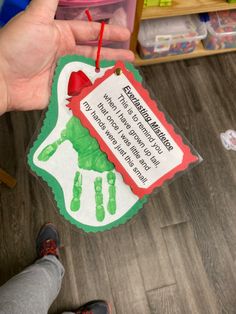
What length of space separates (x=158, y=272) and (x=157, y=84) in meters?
0.82

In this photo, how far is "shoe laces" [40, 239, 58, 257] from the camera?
1.17 m

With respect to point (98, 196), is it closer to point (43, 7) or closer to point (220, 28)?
point (43, 7)

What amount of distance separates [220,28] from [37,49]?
1076mm

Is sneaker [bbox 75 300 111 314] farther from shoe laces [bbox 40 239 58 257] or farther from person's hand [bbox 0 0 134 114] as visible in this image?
person's hand [bbox 0 0 134 114]

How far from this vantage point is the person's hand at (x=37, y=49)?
0.62 m

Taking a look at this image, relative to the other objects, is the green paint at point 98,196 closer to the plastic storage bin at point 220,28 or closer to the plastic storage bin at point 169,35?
the plastic storage bin at point 169,35

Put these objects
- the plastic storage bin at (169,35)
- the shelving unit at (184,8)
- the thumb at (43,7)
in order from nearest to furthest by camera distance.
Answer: the thumb at (43,7), the shelving unit at (184,8), the plastic storage bin at (169,35)

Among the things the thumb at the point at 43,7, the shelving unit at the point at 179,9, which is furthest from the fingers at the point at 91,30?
the shelving unit at the point at 179,9

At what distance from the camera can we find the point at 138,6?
1.16m

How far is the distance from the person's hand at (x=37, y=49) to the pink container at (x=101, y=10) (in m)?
0.29

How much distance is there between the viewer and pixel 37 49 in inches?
25.5

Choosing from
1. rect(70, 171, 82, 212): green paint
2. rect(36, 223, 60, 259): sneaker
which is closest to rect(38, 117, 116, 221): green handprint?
rect(70, 171, 82, 212): green paint

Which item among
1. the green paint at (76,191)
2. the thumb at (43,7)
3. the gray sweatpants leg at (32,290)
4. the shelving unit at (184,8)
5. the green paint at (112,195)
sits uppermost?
the thumb at (43,7)

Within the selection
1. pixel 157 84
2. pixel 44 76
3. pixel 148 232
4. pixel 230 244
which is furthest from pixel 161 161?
pixel 157 84
